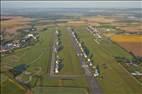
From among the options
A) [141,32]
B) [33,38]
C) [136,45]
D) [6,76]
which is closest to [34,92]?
[6,76]

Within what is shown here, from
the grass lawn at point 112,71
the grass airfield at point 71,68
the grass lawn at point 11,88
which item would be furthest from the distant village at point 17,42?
the grass lawn at point 11,88

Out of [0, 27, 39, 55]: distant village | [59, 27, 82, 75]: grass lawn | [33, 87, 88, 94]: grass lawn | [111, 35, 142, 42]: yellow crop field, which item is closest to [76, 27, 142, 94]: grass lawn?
[33, 87, 88, 94]: grass lawn

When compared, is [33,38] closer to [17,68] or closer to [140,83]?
[17,68]

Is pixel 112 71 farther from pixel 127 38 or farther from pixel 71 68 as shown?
pixel 127 38

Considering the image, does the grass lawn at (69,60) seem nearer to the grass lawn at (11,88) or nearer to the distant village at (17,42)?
the grass lawn at (11,88)

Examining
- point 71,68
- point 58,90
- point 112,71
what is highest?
point 112,71

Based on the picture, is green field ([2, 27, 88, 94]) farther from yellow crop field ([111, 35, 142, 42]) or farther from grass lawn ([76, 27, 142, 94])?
yellow crop field ([111, 35, 142, 42])

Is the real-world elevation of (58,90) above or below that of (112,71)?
below

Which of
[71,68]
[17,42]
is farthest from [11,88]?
[17,42]
